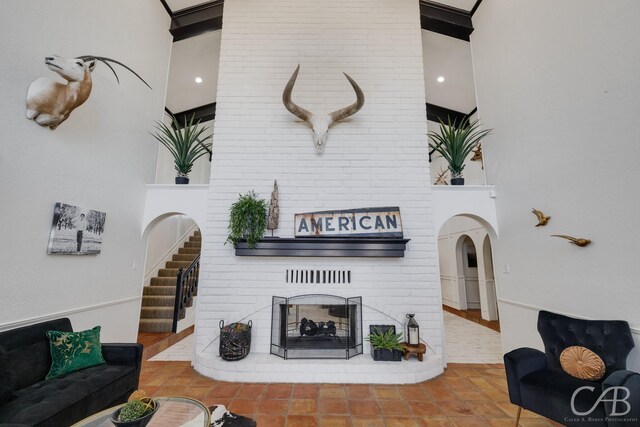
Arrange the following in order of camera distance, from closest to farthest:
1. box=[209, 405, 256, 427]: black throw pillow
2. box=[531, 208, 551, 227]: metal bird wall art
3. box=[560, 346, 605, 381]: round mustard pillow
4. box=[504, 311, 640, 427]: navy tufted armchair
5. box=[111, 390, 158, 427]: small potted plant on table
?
box=[111, 390, 158, 427]: small potted plant on table, box=[504, 311, 640, 427]: navy tufted armchair, box=[209, 405, 256, 427]: black throw pillow, box=[560, 346, 605, 381]: round mustard pillow, box=[531, 208, 551, 227]: metal bird wall art

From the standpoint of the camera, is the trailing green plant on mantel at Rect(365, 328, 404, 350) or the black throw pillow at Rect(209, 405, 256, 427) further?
the trailing green plant on mantel at Rect(365, 328, 404, 350)

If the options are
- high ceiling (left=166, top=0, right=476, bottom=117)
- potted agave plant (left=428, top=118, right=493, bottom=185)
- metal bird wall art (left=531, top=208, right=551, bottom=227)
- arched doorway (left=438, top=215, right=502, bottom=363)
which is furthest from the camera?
high ceiling (left=166, top=0, right=476, bottom=117)

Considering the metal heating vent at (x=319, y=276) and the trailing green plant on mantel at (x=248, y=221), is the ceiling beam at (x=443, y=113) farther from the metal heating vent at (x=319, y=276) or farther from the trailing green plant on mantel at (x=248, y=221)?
the trailing green plant on mantel at (x=248, y=221)

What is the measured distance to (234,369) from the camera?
3.02 meters

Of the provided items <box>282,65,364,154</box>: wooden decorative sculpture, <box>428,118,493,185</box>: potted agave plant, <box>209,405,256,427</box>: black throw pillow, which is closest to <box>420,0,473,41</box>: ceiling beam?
<box>428,118,493,185</box>: potted agave plant

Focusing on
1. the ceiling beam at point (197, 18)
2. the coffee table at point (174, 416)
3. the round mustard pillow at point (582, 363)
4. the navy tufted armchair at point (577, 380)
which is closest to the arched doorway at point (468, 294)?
the navy tufted armchair at point (577, 380)

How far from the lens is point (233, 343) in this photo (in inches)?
124

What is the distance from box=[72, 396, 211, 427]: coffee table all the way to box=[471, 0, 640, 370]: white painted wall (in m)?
3.06

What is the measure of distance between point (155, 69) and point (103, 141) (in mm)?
1744

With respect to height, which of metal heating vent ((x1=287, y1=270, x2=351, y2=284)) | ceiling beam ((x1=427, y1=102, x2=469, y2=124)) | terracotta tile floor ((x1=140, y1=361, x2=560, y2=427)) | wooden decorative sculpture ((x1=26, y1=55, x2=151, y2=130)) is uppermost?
ceiling beam ((x1=427, y1=102, x2=469, y2=124))

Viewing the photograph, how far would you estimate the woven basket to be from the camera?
3.13 meters

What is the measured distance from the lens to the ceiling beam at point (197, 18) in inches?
176

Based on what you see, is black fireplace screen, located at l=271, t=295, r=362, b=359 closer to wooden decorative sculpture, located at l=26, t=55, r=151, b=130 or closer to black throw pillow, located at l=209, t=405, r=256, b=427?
black throw pillow, located at l=209, t=405, r=256, b=427

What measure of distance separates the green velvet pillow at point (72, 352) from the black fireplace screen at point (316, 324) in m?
1.72
